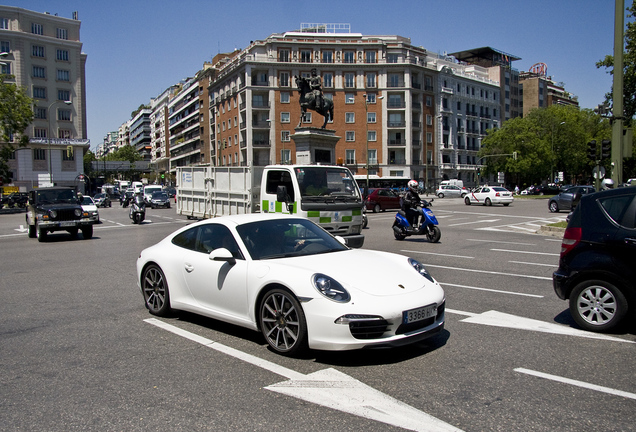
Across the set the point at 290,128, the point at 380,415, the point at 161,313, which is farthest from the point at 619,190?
the point at 290,128

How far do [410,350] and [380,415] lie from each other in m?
1.56

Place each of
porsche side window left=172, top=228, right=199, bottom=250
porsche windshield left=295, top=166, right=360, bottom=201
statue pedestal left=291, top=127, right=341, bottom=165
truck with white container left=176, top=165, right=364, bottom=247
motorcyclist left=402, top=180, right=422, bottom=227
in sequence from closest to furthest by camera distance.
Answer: porsche side window left=172, top=228, right=199, bottom=250, truck with white container left=176, top=165, right=364, bottom=247, porsche windshield left=295, top=166, right=360, bottom=201, motorcyclist left=402, top=180, right=422, bottom=227, statue pedestal left=291, top=127, right=341, bottom=165

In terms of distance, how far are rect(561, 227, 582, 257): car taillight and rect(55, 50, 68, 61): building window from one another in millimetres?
80080

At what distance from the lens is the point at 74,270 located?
11.0 metres

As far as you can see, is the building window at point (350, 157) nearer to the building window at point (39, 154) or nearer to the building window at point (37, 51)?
the building window at point (39, 154)

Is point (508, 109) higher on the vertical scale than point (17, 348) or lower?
higher

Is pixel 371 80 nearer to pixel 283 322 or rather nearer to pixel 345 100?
pixel 345 100

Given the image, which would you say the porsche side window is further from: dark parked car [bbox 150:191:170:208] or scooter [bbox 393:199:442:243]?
dark parked car [bbox 150:191:170:208]

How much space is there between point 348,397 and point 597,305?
3.36 metres

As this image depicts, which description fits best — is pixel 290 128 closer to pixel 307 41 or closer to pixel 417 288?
pixel 307 41

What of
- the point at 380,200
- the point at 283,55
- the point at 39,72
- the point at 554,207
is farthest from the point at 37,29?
the point at 554,207

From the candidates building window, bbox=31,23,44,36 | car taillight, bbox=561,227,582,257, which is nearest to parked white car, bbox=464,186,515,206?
car taillight, bbox=561,227,582,257

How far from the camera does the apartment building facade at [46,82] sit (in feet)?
226

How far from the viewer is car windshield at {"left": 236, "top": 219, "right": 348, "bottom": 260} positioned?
5.68m
